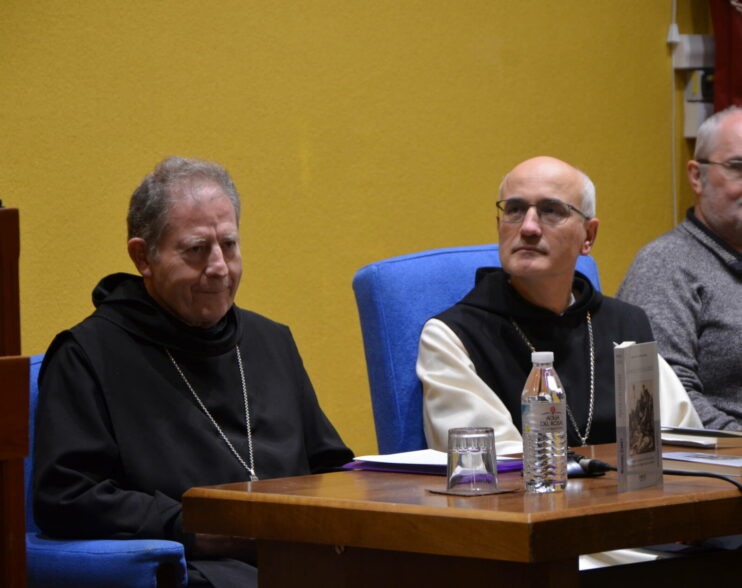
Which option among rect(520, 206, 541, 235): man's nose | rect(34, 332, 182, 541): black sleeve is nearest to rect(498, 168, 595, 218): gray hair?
rect(520, 206, 541, 235): man's nose

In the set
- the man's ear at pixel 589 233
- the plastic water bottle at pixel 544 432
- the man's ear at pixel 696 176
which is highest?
the man's ear at pixel 696 176

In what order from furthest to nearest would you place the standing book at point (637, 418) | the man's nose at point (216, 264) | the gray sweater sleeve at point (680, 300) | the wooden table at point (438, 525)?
the gray sweater sleeve at point (680, 300) → the man's nose at point (216, 264) → the standing book at point (637, 418) → the wooden table at point (438, 525)

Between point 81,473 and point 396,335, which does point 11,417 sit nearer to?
point 81,473

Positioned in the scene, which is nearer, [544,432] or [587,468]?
[544,432]

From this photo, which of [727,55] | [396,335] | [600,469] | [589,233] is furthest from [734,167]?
[600,469]

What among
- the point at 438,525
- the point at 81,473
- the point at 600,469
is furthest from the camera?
the point at 81,473

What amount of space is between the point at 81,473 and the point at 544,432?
99cm

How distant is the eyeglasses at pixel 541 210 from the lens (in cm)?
328

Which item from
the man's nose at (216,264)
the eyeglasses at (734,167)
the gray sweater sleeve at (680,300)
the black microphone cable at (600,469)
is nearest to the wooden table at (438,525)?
the black microphone cable at (600,469)

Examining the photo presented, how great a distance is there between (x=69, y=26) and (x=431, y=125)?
135cm

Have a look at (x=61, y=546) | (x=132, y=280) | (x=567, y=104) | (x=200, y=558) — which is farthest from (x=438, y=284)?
(x=567, y=104)

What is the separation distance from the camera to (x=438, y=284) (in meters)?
3.29

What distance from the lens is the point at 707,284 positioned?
3.81 m

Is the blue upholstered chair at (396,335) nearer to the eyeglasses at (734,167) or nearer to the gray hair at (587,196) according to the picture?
the gray hair at (587,196)
